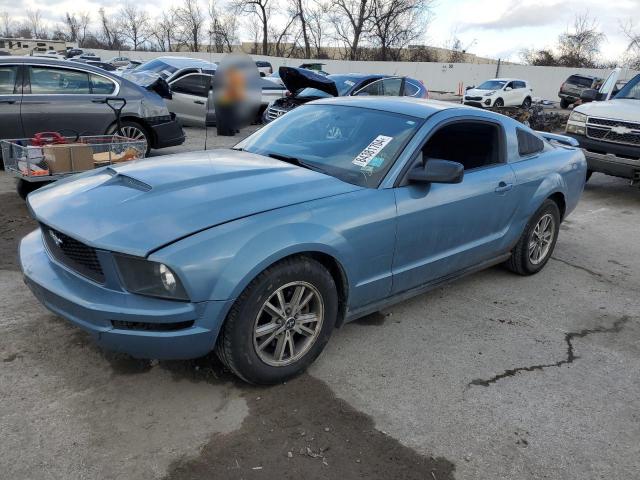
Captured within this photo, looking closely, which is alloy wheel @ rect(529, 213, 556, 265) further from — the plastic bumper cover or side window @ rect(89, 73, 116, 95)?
side window @ rect(89, 73, 116, 95)

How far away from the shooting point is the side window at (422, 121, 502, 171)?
415 centimetres

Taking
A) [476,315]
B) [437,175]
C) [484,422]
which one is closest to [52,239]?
[437,175]

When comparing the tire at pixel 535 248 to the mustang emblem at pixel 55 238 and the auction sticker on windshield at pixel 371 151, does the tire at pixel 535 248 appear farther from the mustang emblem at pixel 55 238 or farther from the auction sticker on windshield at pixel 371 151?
the mustang emblem at pixel 55 238

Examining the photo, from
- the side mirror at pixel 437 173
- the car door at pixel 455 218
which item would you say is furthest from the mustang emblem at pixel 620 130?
the side mirror at pixel 437 173

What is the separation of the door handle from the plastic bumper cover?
2489 mm

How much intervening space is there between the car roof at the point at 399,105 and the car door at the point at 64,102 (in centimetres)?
474

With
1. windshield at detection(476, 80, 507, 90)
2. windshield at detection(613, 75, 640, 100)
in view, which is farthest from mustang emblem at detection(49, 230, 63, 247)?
windshield at detection(476, 80, 507, 90)

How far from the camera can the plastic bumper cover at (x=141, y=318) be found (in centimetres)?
249

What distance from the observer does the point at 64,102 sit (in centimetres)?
749

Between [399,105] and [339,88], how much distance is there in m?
7.84

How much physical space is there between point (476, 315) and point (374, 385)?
4.52 feet

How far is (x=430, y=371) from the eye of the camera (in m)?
3.25

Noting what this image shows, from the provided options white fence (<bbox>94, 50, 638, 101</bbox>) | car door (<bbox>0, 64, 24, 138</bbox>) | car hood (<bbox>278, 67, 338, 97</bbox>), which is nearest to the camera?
car door (<bbox>0, 64, 24, 138</bbox>)

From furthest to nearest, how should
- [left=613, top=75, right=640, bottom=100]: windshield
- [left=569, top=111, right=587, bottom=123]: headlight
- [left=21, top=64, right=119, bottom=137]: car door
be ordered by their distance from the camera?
[left=613, top=75, right=640, bottom=100]: windshield → [left=569, top=111, right=587, bottom=123]: headlight → [left=21, top=64, right=119, bottom=137]: car door
